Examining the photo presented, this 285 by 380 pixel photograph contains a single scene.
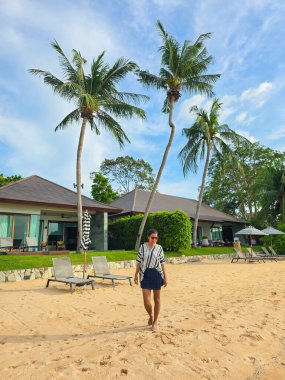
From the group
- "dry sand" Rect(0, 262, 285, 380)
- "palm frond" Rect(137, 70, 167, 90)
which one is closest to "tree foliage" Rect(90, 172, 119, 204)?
"palm frond" Rect(137, 70, 167, 90)

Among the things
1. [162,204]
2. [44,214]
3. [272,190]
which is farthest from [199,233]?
[44,214]

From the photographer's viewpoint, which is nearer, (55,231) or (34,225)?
(34,225)

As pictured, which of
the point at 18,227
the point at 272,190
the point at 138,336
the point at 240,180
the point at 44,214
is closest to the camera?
the point at 138,336

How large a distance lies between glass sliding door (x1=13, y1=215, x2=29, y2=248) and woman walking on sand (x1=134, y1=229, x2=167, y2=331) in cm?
1301

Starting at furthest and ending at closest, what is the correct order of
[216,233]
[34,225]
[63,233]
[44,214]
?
1. [216,233]
2. [63,233]
3. [44,214]
4. [34,225]

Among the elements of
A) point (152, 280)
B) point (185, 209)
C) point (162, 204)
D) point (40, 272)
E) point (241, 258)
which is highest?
point (162, 204)

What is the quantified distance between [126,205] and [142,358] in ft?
65.2

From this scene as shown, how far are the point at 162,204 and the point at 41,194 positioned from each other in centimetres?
1194

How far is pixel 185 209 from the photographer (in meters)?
27.3

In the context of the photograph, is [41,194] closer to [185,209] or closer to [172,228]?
[172,228]

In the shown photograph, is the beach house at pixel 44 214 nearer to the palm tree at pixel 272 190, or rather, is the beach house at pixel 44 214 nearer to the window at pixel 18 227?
the window at pixel 18 227

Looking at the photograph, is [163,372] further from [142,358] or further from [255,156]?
[255,156]

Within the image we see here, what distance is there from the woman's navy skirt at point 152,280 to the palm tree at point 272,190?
1032 inches

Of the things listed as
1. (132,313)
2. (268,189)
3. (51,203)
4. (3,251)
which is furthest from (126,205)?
(132,313)
